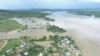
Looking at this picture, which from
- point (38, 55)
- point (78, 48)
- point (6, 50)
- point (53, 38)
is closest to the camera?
point (38, 55)

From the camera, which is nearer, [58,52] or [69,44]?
[58,52]

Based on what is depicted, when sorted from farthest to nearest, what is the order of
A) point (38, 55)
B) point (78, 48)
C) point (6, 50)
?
point (78, 48)
point (6, 50)
point (38, 55)

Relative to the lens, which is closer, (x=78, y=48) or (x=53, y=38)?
(x=78, y=48)

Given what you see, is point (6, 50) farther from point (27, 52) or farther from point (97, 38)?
point (97, 38)

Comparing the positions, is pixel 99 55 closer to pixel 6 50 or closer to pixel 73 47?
pixel 73 47

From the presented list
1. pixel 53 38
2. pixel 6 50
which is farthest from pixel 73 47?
pixel 6 50

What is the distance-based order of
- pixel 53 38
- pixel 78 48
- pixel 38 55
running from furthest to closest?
pixel 53 38
pixel 78 48
pixel 38 55

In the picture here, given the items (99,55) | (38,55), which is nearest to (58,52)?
(38,55)

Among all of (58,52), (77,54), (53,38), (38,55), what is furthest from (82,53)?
(53,38)
